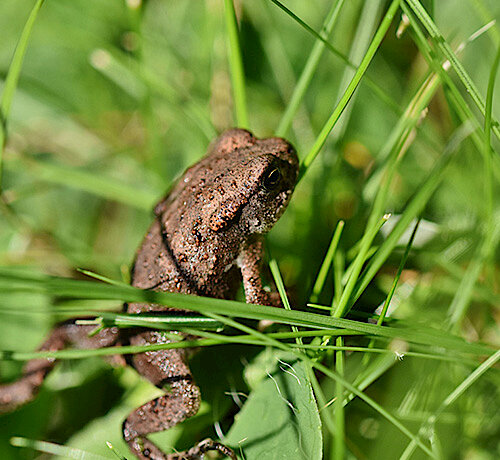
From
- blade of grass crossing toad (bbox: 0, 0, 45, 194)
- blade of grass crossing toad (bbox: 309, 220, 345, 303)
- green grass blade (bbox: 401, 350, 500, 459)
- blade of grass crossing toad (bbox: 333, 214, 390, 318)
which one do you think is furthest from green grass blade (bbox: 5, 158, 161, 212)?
green grass blade (bbox: 401, 350, 500, 459)

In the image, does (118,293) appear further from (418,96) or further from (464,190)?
(464,190)

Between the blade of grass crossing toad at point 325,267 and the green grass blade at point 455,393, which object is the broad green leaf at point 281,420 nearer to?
the blade of grass crossing toad at point 325,267

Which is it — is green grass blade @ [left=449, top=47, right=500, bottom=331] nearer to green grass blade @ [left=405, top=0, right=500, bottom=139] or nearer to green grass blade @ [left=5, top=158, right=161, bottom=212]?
green grass blade @ [left=405, top=0, right=500, bottom=139]

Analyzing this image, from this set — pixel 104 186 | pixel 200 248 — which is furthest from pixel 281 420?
pixel 104 186

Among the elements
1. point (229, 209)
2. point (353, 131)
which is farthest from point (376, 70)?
point (229, 209)

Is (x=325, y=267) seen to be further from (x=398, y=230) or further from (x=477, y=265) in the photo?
(x=477, y=265)

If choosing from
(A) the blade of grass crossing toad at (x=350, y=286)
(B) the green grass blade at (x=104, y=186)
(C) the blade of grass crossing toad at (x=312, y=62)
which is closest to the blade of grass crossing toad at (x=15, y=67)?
(B) the green grass blade at (x=104, y=186)
